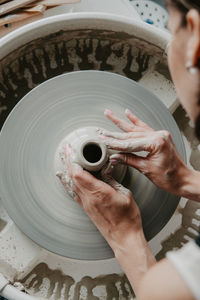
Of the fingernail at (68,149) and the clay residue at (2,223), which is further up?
the fingernail at (68,149)

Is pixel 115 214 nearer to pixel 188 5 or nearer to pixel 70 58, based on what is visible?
pixel 188 5

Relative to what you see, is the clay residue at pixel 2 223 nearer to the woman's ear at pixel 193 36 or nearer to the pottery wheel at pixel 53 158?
the pottery wheel at pixel 53 158

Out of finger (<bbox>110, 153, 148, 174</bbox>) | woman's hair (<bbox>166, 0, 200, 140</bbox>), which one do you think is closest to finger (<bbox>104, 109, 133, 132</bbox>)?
finger (<bbox>110, 153, 148, 174</bbox>)

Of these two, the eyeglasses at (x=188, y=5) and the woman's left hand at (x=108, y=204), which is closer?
the eyeglasses at (x=188, y=5)

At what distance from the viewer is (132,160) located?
1.26 m

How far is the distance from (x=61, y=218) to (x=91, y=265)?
1.26ft

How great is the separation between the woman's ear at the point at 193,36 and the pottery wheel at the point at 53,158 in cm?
61

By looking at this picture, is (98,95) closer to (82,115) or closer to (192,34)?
(82,115)

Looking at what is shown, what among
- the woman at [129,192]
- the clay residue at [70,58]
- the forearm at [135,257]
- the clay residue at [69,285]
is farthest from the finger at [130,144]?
the clay residue at [69,285]

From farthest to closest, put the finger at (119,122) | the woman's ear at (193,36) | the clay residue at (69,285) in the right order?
the clay residue at (69,285) → the finger at (119,122) → the woman's ear at (193,36)

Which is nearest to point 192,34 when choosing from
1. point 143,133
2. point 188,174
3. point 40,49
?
point 143,133

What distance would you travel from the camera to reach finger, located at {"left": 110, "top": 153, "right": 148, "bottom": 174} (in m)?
1.22

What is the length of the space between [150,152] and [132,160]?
2.8 inches

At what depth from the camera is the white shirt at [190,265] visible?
80 cm
